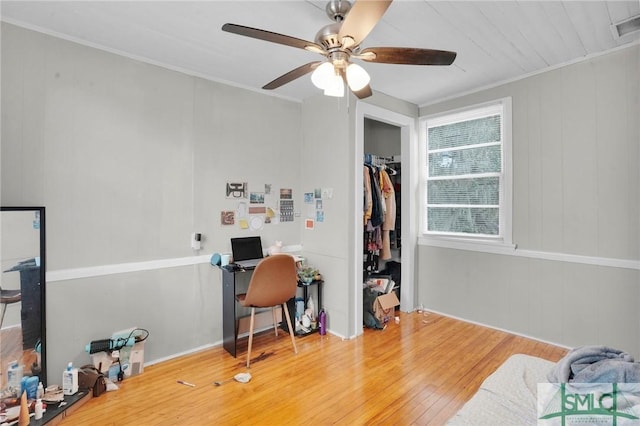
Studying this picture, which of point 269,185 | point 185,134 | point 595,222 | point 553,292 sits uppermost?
point 185,134

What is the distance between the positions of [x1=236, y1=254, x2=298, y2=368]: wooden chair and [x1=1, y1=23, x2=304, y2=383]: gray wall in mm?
604

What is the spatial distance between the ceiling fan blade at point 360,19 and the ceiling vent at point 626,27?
78.4 inches

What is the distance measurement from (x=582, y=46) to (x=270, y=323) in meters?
3.74

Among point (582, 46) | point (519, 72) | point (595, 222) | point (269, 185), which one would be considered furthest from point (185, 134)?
point (595, 222)

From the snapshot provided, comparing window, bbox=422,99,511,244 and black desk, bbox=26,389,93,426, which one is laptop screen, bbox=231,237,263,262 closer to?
black desk, bbox=26,389,93,426

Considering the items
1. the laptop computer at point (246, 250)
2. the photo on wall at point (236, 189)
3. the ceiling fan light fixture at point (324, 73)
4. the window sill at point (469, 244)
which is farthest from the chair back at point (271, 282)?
the window sill at point (469, 244)

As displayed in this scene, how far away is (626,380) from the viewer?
1225 millimetres

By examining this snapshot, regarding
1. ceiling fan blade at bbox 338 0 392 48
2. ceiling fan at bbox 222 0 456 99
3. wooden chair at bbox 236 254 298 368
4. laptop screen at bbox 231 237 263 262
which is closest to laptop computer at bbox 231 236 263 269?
laptop screen at bbox 231 237 263 262

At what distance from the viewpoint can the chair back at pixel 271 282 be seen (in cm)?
267

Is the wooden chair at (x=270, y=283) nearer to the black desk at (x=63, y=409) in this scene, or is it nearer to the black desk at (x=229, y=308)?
the black desk at (x=229, y=308)

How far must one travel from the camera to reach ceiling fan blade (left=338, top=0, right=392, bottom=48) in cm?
132

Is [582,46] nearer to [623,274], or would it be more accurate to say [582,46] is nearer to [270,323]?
[623,274]

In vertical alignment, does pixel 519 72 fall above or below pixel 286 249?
above

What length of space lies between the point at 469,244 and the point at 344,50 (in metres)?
2.70
